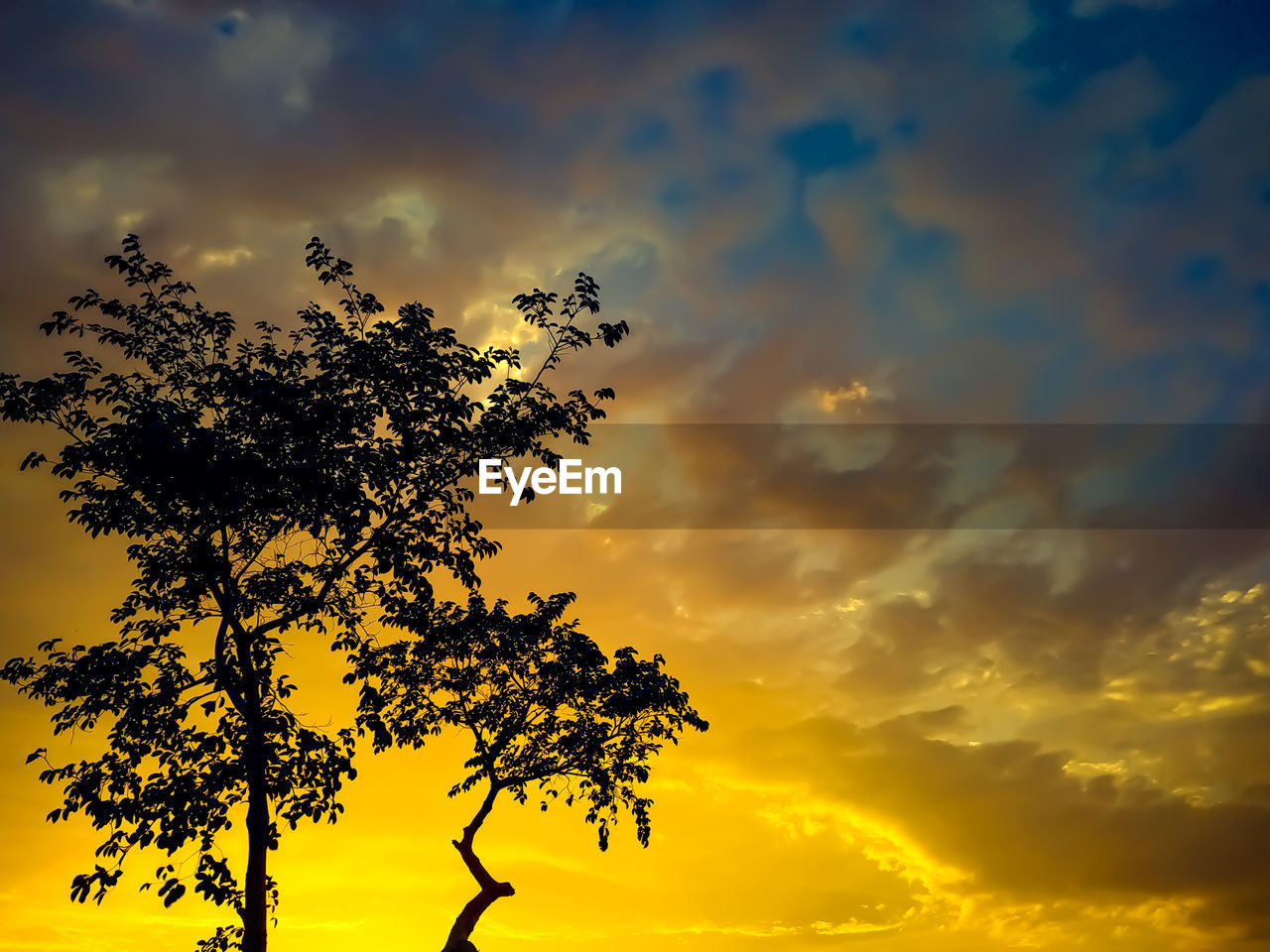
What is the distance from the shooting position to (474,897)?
23.4 metres

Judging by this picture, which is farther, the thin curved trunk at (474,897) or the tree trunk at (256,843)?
the thin curved trunk at (474,897)

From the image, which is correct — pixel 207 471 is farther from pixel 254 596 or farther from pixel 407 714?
pixel 407 714

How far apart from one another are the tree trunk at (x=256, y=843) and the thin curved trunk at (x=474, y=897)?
5.23 m

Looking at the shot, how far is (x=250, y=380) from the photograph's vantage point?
20219 mm

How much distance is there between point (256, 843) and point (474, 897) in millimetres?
6162

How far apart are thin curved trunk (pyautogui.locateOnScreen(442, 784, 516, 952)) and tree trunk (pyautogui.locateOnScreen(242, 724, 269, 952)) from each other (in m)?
5.23

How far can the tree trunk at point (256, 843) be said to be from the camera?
18906 mm

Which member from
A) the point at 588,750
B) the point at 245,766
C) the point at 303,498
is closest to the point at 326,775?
the point at 245,766

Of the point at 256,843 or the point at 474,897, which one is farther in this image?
the point at 474,897

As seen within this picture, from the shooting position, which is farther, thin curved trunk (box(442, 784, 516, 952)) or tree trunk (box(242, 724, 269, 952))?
thin curved trunk (box(442, 784, 516, 952))

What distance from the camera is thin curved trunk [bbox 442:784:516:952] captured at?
2308 centimetres

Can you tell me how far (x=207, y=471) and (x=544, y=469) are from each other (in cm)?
688

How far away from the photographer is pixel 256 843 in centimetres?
1905

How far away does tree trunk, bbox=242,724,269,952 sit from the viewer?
744 inches
